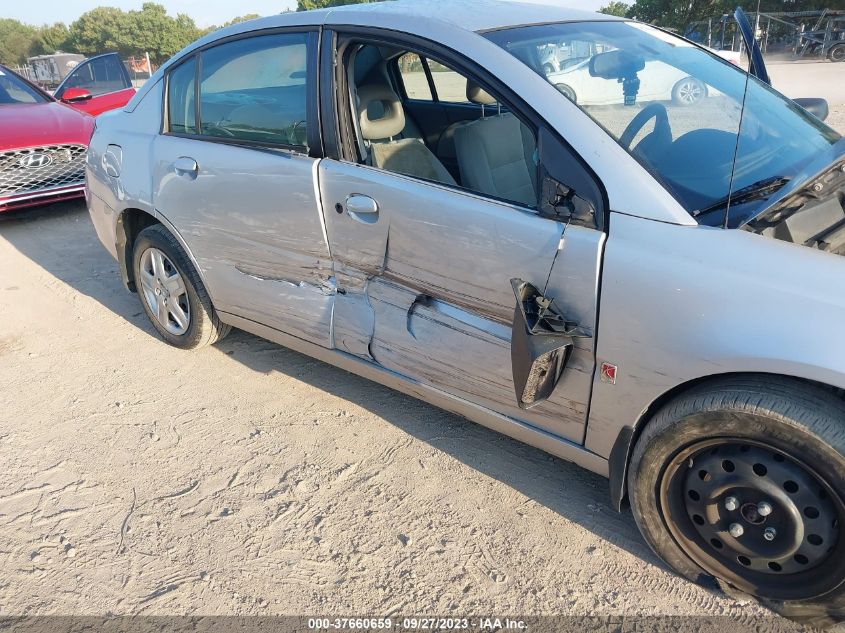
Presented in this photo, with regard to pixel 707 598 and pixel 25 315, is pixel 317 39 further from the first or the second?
pixel 25 315

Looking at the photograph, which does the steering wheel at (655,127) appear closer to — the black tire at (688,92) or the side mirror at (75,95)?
the black tire at (688,92)

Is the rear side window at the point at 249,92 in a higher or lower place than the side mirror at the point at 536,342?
higher

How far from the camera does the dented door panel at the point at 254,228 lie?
294 centimetres

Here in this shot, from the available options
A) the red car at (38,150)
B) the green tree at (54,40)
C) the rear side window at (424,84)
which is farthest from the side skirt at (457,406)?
the green tree at (54,40)

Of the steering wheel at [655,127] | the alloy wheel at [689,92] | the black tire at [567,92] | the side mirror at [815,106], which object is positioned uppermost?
the black tire at [567,92]

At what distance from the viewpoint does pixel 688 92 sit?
9.02ft

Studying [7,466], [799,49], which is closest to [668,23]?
[799,49]

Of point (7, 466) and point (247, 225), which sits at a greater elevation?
point (247, 225)

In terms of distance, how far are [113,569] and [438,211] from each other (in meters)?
1.71

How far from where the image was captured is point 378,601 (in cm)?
222

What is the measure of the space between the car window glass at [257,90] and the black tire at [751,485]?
1.91m

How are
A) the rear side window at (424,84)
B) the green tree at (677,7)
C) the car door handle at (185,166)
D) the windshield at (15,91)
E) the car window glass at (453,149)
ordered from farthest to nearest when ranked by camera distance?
the green tree at (677,7), the windshield at (15,91), the rear side window at (424,84), the car door handle at (185,166), the car window glass at (453,149)

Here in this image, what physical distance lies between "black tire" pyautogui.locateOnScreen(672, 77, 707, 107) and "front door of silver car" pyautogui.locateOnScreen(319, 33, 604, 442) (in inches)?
24.6

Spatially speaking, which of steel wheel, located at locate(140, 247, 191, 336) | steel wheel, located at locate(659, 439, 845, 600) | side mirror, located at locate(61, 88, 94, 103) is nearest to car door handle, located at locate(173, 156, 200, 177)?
steel wheel, located at locate(140, 247, 191, 336)
